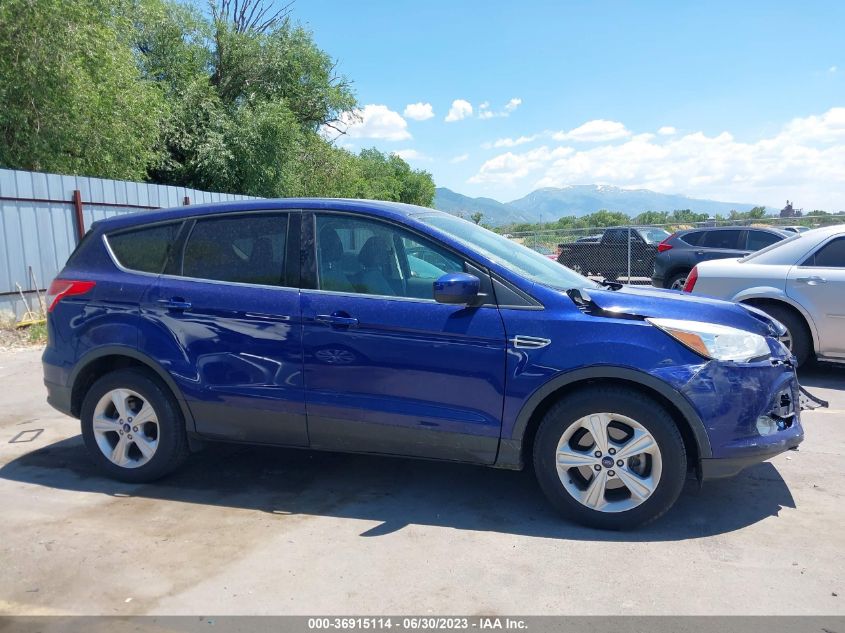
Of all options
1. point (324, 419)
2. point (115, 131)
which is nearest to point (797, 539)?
point (324, 419)

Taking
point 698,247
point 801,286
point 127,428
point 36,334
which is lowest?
point 36,334

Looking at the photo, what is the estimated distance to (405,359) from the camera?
12.5 feet

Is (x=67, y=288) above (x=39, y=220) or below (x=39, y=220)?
below

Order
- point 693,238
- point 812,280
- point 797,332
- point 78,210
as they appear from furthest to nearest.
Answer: point 693,238
point 78,210
point 797,332
point 812,280

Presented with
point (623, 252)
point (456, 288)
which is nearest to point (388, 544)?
point (456, 288)

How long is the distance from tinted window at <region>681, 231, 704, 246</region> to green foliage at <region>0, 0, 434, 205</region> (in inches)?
501

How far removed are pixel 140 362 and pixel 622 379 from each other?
10.1ft

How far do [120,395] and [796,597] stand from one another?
4044 mm

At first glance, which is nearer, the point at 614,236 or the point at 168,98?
the point at 614,236

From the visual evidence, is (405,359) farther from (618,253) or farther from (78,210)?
(618,253)

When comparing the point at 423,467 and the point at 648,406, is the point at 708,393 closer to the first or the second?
the point at 648,406

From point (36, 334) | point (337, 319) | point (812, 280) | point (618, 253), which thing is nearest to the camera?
point (337, 319)

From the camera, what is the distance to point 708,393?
3477 millimetres

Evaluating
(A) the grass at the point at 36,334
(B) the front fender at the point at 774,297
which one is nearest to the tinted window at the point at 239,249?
(B) the front fender at the point at 774,297
